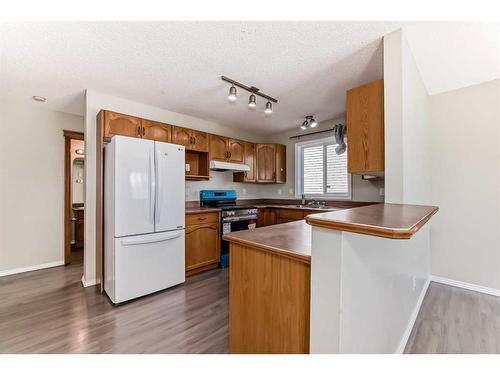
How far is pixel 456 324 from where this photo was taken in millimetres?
1904

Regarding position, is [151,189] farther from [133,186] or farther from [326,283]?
[326,283]

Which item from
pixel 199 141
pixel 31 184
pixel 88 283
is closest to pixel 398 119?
pixel 199 141

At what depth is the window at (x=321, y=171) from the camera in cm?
390

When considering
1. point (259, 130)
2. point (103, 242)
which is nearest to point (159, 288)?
point (103, 242)

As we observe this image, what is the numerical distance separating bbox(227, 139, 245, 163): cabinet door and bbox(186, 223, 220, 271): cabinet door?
130 cm

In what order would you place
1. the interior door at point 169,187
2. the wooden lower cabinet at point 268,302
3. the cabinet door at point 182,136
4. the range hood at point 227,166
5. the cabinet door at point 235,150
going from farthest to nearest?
1. the cabinet door at point 235,150
2. the range hood at point 227,166
3. the cabinet door at point 182,136
4. the interior door at point 169,187
5. the wooden lower cabinet at point 268,302

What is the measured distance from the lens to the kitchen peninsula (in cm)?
85

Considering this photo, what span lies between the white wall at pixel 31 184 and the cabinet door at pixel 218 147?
2175 millimetres

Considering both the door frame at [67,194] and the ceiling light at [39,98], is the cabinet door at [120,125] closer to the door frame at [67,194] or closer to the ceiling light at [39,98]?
the ceiling light at [39,98]

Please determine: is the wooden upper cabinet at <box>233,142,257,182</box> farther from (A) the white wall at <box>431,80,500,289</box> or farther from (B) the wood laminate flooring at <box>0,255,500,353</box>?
(A) the white wall at <box>431,80,500,289</box>

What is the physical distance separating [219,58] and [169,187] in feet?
4.93

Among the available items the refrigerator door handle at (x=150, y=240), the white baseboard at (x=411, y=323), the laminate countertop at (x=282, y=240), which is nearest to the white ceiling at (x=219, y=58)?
the laminate countertop at (x=282, y=240)
